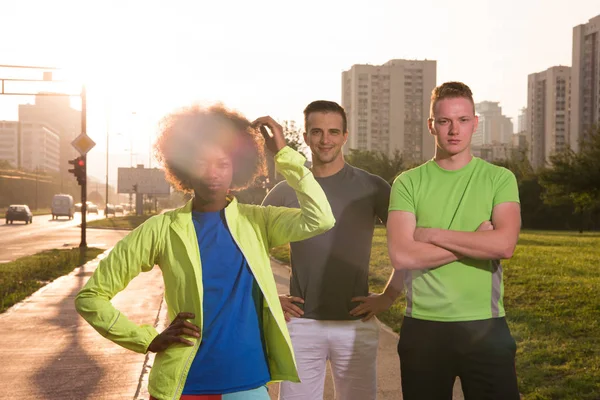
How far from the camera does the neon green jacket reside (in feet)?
8.63

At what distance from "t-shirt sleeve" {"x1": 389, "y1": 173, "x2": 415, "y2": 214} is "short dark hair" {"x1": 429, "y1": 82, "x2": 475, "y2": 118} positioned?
0.36 meters

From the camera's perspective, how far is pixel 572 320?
32.5ft

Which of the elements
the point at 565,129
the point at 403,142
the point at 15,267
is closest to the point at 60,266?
the point at 15,267

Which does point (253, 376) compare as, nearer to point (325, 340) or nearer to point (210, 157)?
point (210, 157)

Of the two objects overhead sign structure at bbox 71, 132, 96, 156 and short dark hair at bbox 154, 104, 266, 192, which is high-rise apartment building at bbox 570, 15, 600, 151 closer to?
overhead sign structure at bbox 71, 132, 96, 156

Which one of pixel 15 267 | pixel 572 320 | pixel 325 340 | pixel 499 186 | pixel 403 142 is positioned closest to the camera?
pixel 499 186

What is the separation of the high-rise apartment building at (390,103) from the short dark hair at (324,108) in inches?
6356

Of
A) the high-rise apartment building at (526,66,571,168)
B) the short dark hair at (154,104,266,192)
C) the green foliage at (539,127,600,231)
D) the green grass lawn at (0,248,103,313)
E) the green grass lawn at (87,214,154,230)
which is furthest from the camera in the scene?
the high-rise apartment building at (526,66,571,168)

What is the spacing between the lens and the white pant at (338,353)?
3.91m

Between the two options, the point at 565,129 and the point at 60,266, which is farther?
the point at 565,129

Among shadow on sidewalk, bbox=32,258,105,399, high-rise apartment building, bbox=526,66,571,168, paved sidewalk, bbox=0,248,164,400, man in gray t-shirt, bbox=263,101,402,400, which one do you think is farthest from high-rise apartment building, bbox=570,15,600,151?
man in gray t-shirt, bbox=263,101,402,400

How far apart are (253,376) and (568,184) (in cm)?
1782

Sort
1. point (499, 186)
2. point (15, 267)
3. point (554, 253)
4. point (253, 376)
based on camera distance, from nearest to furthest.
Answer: point (253, 376)
point (499, 186)
point (15, 267)
point (554, 253)

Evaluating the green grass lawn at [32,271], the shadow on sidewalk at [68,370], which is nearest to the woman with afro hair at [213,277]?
the shadow on sidewalk at [68,370]
